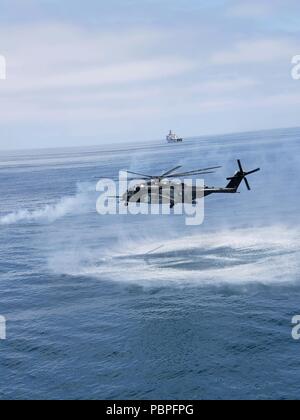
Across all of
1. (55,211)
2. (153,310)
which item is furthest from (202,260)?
(55,211)

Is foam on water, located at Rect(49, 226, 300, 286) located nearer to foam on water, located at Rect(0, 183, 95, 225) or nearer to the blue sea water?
the blue sea water

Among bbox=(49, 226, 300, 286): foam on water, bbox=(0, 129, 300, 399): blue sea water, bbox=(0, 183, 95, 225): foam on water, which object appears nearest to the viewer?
bbox=(0, 129, 300, 399): blue sea water

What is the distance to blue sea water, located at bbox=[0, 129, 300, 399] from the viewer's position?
53.0 metres

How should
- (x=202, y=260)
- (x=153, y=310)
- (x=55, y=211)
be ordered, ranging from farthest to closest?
(x=55, y=211)
(x=202, y=260)
(x=153, y=310)

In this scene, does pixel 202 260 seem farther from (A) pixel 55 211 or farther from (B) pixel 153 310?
(A) pixel 55 211

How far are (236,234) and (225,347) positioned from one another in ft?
178

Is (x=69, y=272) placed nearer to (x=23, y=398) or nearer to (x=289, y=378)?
(x=23, y=398)

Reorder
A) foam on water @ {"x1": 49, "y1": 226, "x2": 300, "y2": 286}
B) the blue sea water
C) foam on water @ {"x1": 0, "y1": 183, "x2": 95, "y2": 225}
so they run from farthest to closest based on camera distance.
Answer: foam on water @ {"x1": 0, "y1": 183, "x2": 95, "y2": 225} → foam on water @ {"x1": 49, "y1": 226, "x2": 300, "y2": 286} → the blue sea water

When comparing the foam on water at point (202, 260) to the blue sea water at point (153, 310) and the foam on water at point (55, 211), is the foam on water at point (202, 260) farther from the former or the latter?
the foam on water at point (55, 211)

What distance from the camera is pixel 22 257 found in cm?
10181

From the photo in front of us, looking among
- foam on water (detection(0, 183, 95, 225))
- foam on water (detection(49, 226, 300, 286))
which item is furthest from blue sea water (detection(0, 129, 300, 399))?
foam on water (detection(0, 183, 95, 225))

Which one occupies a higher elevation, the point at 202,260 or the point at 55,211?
the point at 55,211

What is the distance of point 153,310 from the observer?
7012 cm
